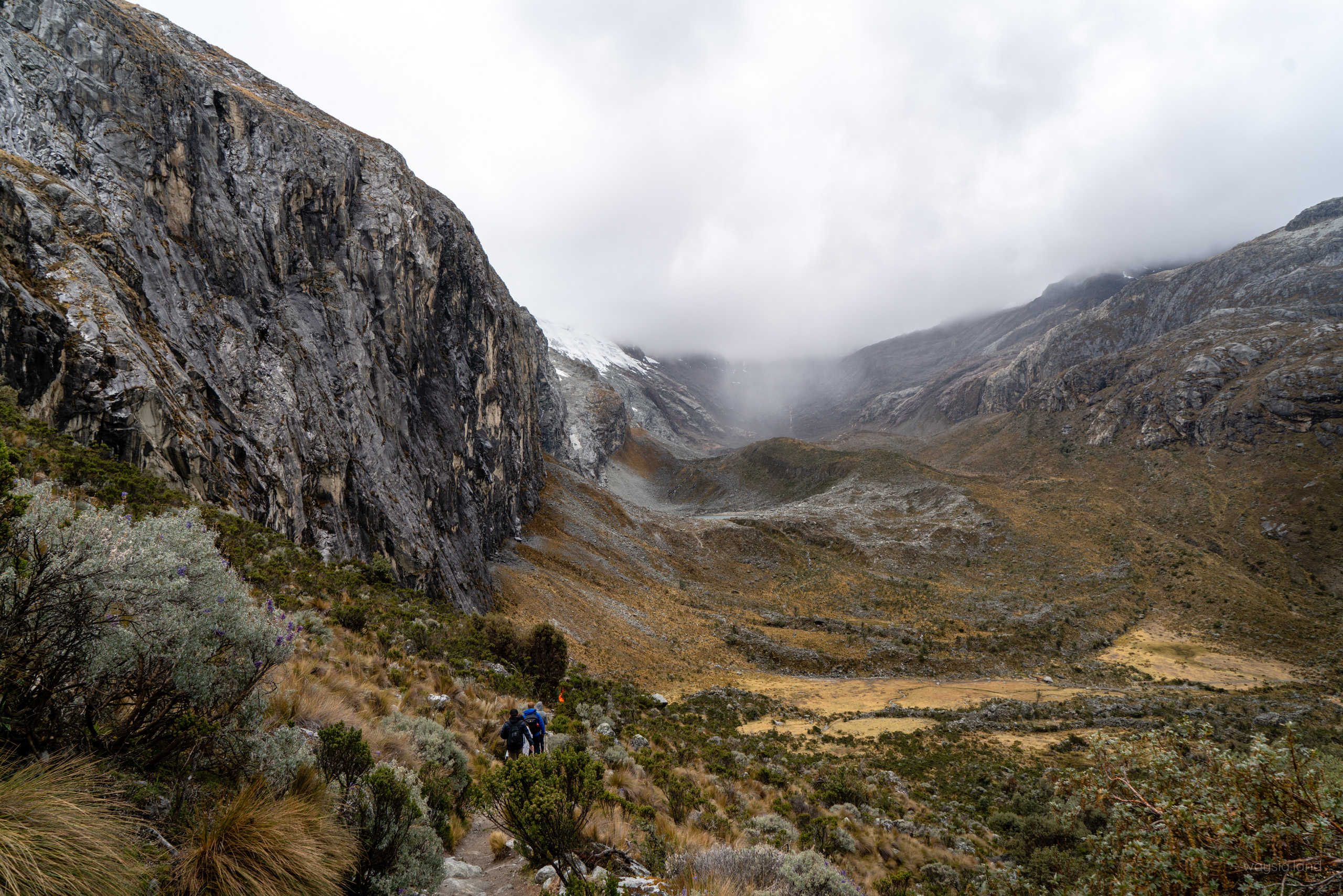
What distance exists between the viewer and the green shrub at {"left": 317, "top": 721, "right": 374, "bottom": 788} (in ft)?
14.2

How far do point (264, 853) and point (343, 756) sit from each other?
1.60 metres

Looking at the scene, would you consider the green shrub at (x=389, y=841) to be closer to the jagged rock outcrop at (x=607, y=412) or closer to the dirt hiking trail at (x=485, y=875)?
the dirt hiking trail at (x=485, y=875)

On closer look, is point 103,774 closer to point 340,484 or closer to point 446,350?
point 340,484

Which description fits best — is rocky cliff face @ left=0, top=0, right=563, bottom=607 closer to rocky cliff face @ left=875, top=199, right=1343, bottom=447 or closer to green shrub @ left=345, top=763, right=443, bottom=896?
green shrub @ left=345, top=763, right=443, bottom=896

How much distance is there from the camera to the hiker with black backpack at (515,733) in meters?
7.88

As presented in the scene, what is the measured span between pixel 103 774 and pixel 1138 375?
120 metres

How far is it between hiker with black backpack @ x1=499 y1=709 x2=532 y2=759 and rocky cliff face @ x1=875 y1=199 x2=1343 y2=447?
94832mm

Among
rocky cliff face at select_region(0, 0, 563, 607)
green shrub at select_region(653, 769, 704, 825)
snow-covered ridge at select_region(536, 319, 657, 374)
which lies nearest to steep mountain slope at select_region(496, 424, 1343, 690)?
rocky cliff face at select_region(0, 0, 563, 607)

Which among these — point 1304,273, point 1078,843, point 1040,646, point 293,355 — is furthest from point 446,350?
point 1304,273

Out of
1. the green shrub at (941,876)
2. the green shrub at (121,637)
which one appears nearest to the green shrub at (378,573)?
the green shrub at (121,637)

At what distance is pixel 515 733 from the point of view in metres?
7.94

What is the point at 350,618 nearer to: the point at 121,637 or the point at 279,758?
the point at 279,758

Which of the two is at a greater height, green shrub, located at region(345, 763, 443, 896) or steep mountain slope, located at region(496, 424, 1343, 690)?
green shrub, located at region(345, 763, 443, 896)

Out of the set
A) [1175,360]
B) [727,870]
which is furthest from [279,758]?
[1175,360]
